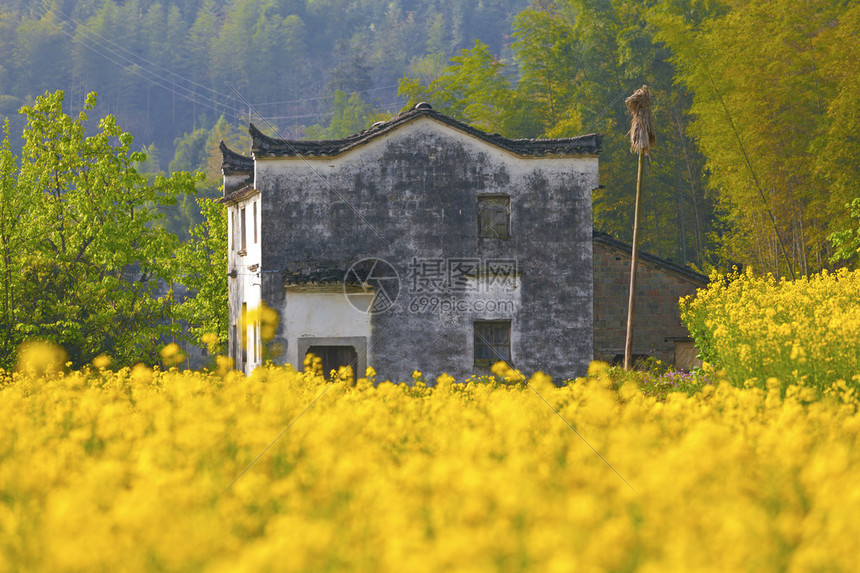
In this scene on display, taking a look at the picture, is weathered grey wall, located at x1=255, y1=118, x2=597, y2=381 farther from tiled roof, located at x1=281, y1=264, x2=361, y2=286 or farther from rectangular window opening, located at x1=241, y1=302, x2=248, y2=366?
A: rectangular window opening, located at x1=241, y1=302, x2=248, y2=366

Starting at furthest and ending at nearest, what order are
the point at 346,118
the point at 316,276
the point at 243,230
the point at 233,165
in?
1. the point at 346,118
2. the point at 233,165
3. the point at 243,230
4. the point at 316,276

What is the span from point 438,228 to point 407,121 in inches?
97.0

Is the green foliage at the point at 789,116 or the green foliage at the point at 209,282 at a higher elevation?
the green foliage at the point at 789,116

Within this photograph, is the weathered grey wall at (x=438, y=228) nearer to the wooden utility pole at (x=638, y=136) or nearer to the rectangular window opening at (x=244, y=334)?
the wooden utility pole at (x=638, y=136)

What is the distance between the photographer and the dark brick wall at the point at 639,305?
24047 mm

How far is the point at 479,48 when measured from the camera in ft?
159

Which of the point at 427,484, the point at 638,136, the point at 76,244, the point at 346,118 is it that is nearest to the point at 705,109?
the point at 638,136

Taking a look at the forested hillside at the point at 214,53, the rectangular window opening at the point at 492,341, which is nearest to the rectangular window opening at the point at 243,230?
the rectangular window opening at the point at 492,341

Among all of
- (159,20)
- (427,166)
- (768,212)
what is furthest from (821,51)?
(159,20)

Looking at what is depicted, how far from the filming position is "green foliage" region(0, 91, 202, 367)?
25703 mm

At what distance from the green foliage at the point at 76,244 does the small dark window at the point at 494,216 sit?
37.5ft

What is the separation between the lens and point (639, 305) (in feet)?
80.3

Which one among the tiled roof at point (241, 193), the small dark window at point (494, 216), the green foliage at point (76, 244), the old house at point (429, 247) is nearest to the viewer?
the old house at point (429, 247)

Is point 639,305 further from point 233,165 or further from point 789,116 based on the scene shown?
point 233,165
